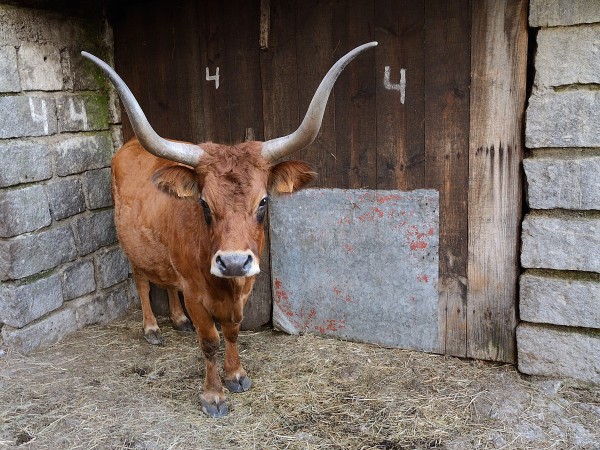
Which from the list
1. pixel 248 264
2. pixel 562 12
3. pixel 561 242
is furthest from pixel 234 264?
pixel 562 12

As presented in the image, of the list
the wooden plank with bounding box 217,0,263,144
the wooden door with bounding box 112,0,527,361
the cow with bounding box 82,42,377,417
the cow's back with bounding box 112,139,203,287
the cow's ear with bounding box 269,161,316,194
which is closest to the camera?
the cow with bounding box 82,42,377,417

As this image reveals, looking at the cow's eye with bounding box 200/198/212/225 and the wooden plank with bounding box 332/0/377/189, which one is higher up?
the wooden plank with bounding box 332/0/377/189

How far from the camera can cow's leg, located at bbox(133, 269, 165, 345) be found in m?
4.66

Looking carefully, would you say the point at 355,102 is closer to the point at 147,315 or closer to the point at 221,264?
the point at 221,264

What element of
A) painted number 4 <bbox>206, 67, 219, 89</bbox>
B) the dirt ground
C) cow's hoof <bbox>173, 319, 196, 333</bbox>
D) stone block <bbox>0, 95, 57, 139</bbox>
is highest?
painted number 4 <bbox>206, 67, 219, 89</bbox>

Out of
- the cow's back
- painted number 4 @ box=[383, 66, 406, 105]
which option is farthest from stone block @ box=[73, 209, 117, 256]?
painted number 4 @ box=[383, 66, 406, 105]

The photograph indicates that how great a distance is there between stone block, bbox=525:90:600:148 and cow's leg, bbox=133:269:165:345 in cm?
320

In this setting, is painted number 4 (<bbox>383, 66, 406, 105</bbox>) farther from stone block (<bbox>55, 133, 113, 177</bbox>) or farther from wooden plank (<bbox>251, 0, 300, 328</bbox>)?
stone block (<bbox>55, 133, 113, 177</bbox>)

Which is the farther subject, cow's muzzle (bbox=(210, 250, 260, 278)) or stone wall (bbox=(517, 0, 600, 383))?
stone wall (bbox=(517, 0, 600, 383))

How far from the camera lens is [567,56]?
3334mm

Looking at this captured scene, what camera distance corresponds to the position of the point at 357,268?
14.0ft

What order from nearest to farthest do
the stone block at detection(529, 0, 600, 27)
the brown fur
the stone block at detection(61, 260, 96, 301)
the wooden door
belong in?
the brown fur < the stone block at detection(529, 0, 600, 27) < the wooden door < the stone block at detection(61, 260, 96, 301)

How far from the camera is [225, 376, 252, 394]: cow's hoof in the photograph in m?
3.81

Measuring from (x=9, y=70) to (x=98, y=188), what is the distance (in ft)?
3.87
